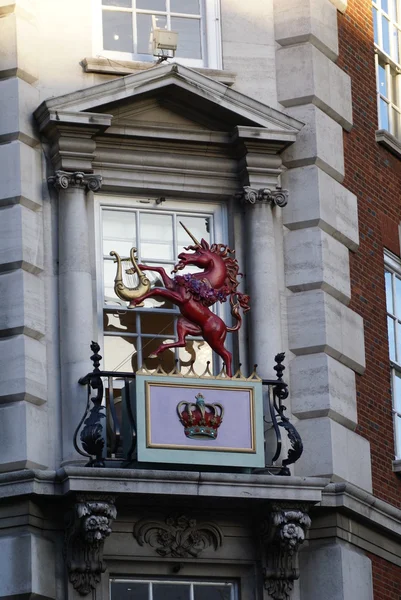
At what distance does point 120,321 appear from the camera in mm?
19016

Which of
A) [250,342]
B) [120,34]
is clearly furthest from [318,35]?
[250,342]

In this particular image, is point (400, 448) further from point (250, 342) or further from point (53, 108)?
point (53, 108)

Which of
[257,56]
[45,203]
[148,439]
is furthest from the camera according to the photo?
[257,56]

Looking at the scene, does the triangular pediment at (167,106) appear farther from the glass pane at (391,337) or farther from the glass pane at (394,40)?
the glass pane at (394,40)

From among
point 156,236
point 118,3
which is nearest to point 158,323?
point 156,236

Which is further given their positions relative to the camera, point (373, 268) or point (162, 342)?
point (373, 268)

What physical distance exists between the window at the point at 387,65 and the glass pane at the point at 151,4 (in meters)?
2.92

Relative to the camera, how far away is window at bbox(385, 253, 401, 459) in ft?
67.1

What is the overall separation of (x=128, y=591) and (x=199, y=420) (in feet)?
5.91

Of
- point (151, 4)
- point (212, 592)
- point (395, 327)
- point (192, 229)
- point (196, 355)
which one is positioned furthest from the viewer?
point (395, 327)

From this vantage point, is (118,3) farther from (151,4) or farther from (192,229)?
(192,229)

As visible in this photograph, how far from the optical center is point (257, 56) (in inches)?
797

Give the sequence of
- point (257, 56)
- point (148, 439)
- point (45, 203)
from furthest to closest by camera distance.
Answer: point (257, 56) → point (45, 203) → point (148, 439)

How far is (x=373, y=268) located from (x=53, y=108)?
4.12 m
